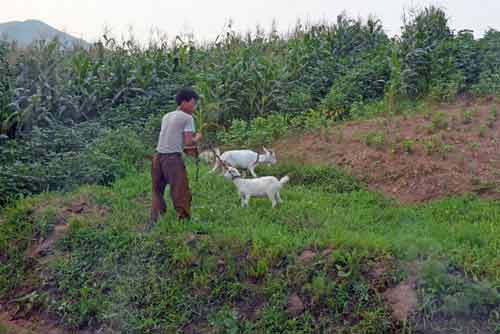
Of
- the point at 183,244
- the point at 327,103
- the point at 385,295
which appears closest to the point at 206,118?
the point at 327,103

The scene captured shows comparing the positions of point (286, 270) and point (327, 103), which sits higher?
point (327, 103)

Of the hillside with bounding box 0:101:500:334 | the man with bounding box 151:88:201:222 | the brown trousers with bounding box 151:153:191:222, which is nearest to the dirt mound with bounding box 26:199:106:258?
the hillside with bounding box 0:101:500:334

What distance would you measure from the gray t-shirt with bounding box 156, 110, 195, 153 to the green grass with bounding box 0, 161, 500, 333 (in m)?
0.95

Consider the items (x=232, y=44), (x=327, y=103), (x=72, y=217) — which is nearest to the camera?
(x=72, y=217)

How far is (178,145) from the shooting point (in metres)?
7.46

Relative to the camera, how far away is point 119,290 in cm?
687

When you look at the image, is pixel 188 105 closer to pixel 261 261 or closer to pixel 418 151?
pixel 261 261

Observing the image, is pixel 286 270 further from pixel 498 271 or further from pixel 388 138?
pixel 388 138

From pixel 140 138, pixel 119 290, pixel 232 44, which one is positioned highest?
pixel 232 44

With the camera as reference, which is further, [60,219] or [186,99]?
[60,219]

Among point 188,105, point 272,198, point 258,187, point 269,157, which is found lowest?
point 272,198

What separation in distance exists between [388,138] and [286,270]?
180 inches

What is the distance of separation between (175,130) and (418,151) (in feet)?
14.0

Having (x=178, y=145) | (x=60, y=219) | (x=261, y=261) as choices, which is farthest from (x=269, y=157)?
(x=261, y=261)
